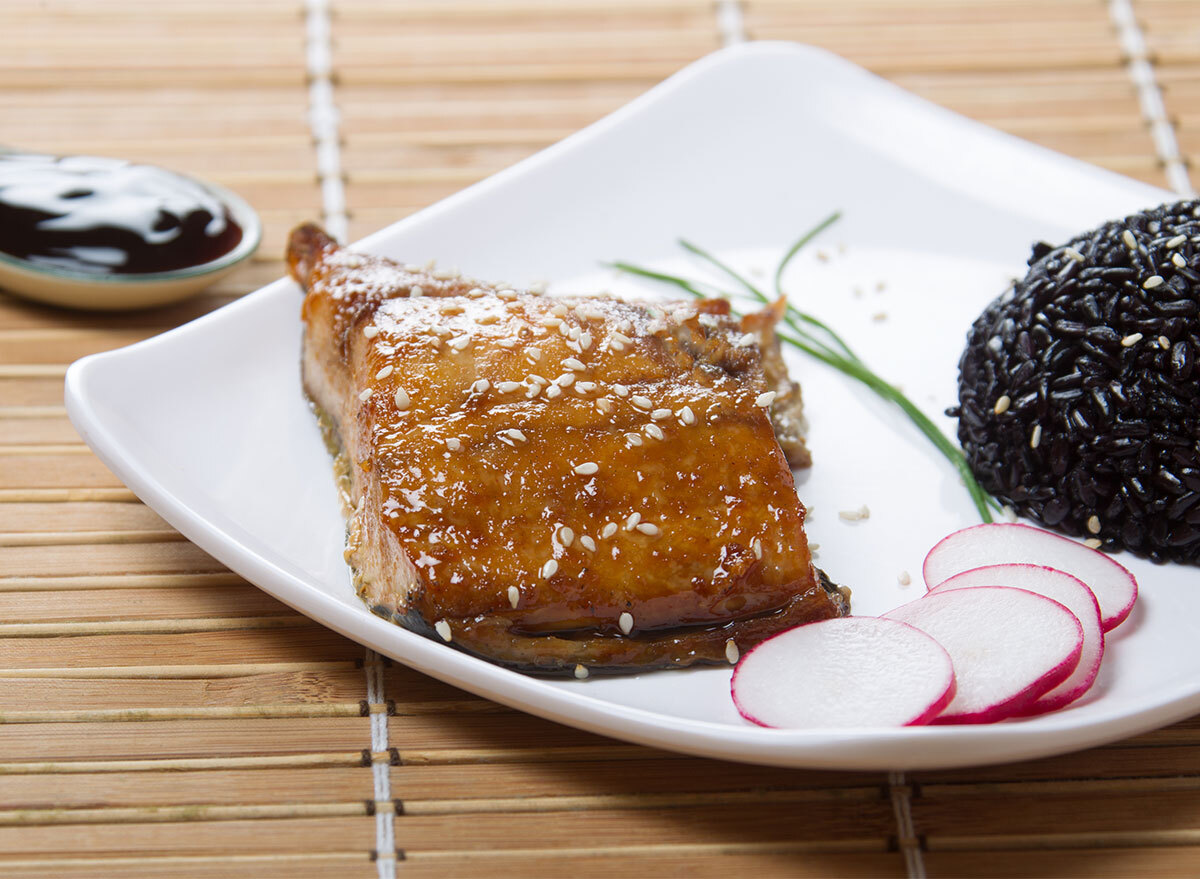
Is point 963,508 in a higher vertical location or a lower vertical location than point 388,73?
lower

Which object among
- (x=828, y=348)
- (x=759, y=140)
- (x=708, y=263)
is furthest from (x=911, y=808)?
(x=759, y=140)

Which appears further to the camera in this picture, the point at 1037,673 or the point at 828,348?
the point at 828,348

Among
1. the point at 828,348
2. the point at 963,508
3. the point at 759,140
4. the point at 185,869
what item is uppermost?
the point at 759,140

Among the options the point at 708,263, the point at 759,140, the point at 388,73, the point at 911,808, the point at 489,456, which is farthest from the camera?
the point at 388,73

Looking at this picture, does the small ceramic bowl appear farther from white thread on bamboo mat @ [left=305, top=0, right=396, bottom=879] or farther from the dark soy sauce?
white thread on bamboo mat @ [left=305, top=0, right=396, bottom=879]

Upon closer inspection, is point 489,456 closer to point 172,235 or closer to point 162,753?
point 162,753

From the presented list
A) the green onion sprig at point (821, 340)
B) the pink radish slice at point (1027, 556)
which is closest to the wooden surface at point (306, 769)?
the pink radish slice at point (1027, 556)

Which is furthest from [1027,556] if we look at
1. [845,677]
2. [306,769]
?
[306,769]
